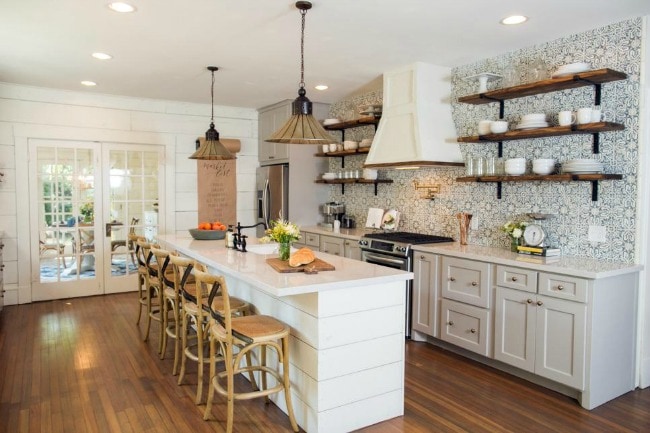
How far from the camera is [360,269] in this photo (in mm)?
3029

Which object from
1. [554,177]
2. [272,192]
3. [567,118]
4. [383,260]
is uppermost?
[567,118]

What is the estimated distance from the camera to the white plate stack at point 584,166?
11.0ft

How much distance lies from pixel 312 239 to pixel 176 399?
2916mm

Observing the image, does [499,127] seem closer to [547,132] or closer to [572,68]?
[547,132]

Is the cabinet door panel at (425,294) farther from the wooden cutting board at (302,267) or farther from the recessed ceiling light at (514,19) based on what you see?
the recessed ceiling light at (514,19)

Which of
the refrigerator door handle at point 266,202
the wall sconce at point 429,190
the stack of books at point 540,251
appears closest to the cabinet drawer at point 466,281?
the stack of books at point 540,251

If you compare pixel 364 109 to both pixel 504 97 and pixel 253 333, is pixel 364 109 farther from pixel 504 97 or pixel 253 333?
pixel 253 333

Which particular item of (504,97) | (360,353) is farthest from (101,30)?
(504,97)

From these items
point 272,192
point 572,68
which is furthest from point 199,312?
point 272,192

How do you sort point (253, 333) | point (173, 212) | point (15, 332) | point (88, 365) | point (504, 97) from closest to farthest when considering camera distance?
point (253, 333)
point (88, 365)
point (504, 97)
point (15, 332)
point (173, 212)

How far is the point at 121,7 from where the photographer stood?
3.11 metres

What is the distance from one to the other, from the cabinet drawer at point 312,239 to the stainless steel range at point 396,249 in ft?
3.12

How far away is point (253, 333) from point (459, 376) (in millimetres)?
1817

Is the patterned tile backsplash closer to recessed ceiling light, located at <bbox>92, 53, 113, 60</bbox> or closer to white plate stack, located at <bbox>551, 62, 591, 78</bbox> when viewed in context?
white plate stack, located at <bbox>551, 62, 591, 78</bbox>
